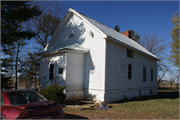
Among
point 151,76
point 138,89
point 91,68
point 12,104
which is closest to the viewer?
point 12,104

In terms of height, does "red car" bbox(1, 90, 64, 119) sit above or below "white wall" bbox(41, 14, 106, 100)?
below

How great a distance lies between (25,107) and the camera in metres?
3.83

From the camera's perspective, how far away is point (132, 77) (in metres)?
13.5

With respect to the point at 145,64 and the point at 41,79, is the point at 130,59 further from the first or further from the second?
the point at 41,79

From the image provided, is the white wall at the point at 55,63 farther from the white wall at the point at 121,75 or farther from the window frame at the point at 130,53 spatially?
the window frame at the point at 130,53

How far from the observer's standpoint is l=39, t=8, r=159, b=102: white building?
1048cm

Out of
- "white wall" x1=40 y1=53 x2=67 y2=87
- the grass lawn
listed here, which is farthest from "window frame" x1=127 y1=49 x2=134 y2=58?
"white wall" x1=40 y1=53 x2=67 y2=87

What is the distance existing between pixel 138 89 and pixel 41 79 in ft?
29.9

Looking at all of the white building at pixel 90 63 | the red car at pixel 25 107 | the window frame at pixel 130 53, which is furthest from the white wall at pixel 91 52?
the red car at pixel 25 107

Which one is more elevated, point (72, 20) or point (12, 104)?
point (72, 20)

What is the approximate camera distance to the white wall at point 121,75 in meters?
10.7

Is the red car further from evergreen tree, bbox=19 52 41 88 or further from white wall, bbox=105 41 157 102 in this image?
evergreen tree, bbox=19 52 41 88

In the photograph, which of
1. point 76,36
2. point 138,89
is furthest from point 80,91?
point 138,89

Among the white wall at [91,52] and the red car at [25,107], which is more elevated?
the white wall at [91,52]
